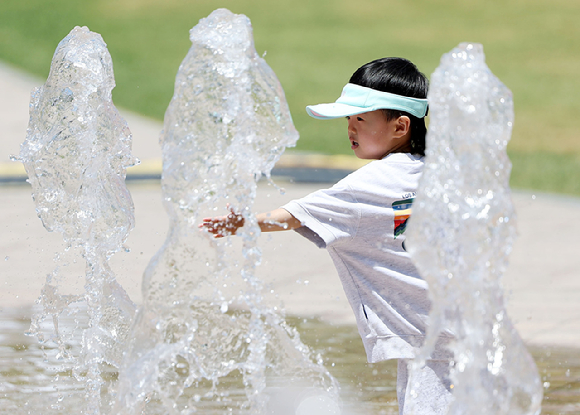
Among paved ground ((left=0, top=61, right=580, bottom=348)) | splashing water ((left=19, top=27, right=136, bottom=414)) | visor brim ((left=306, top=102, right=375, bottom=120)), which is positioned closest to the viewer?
visor brim ((left=306, top=102, right=375, bottom=120))

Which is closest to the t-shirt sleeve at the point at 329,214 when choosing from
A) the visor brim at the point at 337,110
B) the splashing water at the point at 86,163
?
the visor brim at the point at 337,110

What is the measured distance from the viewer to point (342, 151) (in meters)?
13.0

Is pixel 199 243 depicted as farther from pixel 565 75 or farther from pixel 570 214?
pixel 565 75

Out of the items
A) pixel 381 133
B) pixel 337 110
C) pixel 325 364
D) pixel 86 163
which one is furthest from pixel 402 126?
pixel 325 364

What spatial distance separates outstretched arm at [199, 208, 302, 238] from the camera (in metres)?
2.46

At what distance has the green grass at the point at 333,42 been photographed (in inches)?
616

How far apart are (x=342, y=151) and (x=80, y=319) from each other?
8.58m

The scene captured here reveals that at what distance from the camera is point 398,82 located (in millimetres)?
2791

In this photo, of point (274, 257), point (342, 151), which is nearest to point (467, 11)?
point (342, 151)

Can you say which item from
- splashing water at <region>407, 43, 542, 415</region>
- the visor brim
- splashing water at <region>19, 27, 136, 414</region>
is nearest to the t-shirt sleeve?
the visor brim

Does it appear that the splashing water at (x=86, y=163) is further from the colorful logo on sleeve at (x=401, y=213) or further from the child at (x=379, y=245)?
the colorful logo on sleeve at (x=401, y=213)

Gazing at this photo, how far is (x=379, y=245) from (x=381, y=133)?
385 mm

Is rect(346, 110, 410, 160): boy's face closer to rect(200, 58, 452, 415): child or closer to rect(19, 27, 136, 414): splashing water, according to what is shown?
rect(200, 58, 452, 415): child

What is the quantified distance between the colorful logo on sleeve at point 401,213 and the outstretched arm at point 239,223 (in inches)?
11.2
